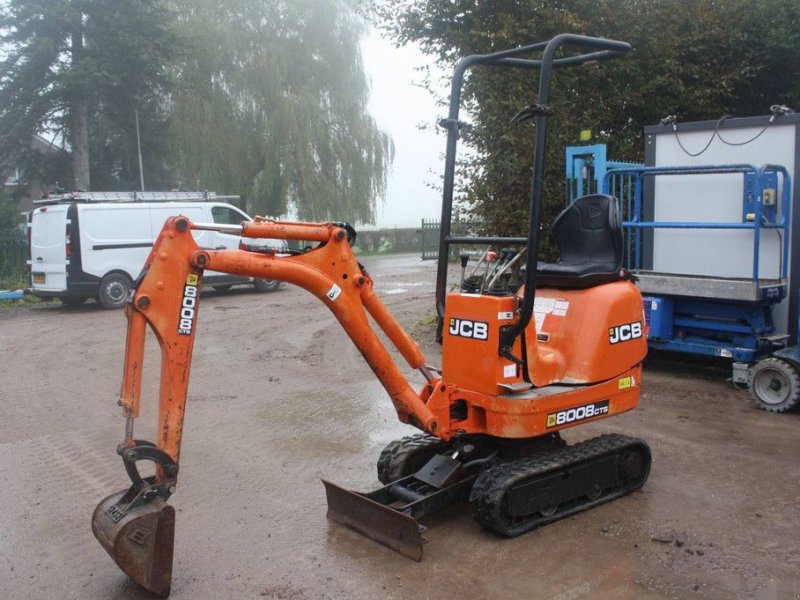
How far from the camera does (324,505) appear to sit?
203 inches

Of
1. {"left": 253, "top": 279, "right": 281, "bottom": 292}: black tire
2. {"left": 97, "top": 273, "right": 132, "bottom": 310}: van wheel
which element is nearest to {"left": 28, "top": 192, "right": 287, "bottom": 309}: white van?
{"left": 97, "top": 273, "right": 132, "bottom": 310}: van wheel

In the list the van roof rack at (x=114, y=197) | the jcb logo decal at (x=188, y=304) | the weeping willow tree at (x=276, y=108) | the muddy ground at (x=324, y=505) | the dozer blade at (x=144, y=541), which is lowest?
the muddy ground at (x=324, y=505)

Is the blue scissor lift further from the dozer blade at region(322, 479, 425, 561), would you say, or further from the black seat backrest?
the dozer blade at region(322, 479, 425, 561)

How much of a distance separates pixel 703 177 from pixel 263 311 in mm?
8315

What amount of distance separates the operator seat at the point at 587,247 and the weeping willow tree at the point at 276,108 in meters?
21.1

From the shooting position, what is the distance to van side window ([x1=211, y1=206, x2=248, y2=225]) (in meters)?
16.8

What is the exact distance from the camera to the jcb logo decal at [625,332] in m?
5.14

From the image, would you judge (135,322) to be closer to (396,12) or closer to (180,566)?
(180,566)

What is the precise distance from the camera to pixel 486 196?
11.0m

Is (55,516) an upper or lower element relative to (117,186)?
lower

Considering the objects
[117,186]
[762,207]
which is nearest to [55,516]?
[762,207]

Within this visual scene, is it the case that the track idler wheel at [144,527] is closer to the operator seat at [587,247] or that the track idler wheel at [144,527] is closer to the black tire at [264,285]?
the operator seat at [587,247]

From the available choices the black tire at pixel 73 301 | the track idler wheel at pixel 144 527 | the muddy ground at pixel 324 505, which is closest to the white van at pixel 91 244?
the black tire at pixel 73 301

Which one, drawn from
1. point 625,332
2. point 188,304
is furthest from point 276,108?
point 188,304
